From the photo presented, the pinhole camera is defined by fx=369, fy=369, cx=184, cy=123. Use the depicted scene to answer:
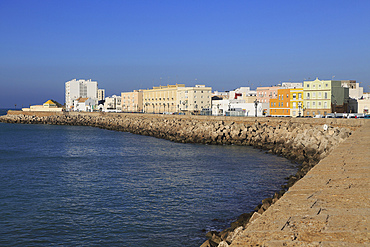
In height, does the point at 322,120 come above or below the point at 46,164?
above

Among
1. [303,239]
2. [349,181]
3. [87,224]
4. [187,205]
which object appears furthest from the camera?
[187,205]

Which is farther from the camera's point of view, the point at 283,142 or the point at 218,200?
the point at 283,142

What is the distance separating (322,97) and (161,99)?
258 feet

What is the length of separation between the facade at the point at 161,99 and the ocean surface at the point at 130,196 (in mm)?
99670

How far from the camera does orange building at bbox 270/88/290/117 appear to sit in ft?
255

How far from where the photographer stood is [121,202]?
18.5m

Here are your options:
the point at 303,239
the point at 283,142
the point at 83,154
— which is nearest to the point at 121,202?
the point at 303,239

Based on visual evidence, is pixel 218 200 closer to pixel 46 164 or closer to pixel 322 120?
pixel 46 164

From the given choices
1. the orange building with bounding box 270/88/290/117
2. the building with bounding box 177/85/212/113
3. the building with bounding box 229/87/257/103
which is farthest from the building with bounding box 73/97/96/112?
the orange building with bounding box 270/88/290/117

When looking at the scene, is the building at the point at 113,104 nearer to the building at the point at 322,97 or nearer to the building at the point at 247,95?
the building at the point at 247,95

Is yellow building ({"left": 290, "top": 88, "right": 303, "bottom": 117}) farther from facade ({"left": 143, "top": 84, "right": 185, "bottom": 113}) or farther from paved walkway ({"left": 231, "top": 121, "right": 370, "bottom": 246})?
paved walkway ({"left": 231, "top": 121, "right": 370, "bottom": 246})

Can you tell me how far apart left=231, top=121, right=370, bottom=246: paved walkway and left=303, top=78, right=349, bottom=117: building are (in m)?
64.0

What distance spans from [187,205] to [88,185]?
26.0 ft

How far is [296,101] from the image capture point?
75.2 meters
